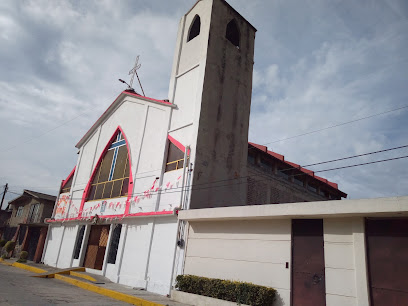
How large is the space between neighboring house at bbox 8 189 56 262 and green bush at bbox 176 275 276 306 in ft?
62.3

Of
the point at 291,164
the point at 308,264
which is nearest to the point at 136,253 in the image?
the point at 308,264

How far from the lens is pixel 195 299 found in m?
10.6

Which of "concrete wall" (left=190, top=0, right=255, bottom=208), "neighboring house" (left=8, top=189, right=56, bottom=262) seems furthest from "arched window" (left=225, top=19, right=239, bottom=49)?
"neighboring house" (left=8, top=189, right=56, bottom=262)

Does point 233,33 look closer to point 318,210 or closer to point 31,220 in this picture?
point 318,210

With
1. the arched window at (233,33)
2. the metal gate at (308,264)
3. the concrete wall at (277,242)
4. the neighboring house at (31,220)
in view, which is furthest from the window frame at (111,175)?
the metal gate at (308,264)

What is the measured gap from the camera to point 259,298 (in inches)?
356

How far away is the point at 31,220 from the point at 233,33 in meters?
26.2

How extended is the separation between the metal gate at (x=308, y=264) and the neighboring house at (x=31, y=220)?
2285 centimetres

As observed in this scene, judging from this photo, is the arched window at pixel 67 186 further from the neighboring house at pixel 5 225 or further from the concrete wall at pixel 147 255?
the neighboring house at pixel 5 225

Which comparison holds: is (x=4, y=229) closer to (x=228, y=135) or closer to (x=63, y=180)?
(x=63, y=180)

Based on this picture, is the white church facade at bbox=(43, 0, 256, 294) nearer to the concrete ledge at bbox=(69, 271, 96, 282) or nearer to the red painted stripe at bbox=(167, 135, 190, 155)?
the red painted stripe at bbox=(167, 135, 190, 155)

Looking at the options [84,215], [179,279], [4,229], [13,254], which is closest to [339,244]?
[179,279]

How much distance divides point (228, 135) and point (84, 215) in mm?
12040

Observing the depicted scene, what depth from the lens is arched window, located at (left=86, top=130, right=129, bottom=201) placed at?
19.0 m
